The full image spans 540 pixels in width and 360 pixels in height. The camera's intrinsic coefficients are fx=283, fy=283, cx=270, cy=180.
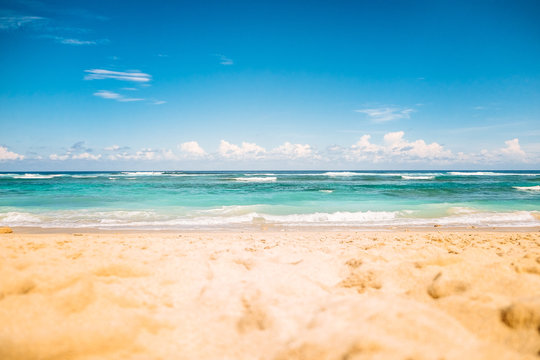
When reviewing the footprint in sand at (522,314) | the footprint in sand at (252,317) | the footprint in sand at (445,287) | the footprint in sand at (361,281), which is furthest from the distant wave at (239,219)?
the footprint in sand at (522,314)

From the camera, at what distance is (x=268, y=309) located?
93.0 inches

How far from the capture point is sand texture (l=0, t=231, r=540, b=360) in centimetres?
177

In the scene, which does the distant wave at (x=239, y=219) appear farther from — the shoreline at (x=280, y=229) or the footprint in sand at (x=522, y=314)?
the footprint in sand at (x=522, y=314)

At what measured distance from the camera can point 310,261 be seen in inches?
149

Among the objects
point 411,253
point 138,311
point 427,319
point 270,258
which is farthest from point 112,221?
point 427,319

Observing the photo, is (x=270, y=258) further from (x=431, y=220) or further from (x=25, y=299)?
(x=431, y=220)

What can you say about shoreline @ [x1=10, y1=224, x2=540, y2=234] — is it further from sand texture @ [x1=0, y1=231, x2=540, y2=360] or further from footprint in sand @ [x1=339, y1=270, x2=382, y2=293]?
footprint in sand @ [x1=339, y1=270, x2=382, y2=293]

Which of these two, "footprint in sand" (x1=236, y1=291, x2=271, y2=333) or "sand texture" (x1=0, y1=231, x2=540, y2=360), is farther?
"footprint in sand" (x1=236, y1=291, x2=271, y2=333)

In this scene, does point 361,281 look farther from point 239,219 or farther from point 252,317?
point 239,219

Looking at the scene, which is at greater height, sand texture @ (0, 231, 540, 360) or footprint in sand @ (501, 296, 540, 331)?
footprint in sand @ (501, 296, 540, 331)

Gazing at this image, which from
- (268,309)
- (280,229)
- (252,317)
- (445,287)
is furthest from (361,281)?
(280,229)

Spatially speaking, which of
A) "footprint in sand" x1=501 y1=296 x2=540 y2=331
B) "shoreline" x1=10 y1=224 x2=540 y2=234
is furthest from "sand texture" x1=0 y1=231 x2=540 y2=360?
"shoreline" x1=10 y1=224 x2=540 y2=234

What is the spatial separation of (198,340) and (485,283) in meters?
2.66

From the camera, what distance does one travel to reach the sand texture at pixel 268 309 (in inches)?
69.9
